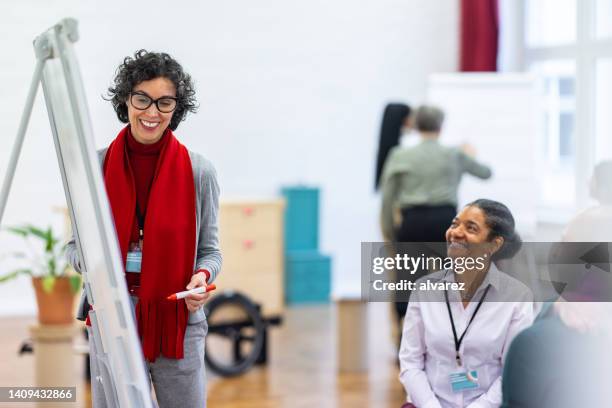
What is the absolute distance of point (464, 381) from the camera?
96.4 inches

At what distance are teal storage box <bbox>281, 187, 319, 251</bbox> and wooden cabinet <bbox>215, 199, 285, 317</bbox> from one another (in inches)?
52.7

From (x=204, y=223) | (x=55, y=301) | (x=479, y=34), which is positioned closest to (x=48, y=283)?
(x=55, y=301)

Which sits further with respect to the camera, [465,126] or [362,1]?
[362,1]

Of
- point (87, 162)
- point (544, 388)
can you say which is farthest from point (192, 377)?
point (544, 388)

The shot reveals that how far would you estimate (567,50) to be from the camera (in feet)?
24.6

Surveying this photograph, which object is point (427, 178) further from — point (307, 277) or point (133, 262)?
point (133, 262)

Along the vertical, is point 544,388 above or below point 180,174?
below

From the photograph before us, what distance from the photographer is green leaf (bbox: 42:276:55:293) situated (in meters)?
4.46

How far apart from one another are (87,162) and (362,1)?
644 cm

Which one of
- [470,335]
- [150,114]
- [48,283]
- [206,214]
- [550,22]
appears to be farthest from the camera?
[550,22]

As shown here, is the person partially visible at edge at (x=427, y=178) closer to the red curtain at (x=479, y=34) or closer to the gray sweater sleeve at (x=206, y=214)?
the gray sweater sleeve at (x=206, y=214)

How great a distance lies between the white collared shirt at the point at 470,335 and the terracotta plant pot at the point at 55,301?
95.5 inches

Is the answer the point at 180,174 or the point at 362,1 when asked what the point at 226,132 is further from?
the point at 180,174

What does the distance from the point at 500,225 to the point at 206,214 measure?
2.48 feet
